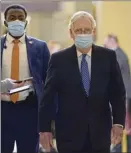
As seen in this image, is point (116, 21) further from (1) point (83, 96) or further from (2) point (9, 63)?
(1) point (83, 96)

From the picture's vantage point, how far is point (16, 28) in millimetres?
4129

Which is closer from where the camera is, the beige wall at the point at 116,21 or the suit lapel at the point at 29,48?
the suit lapel at the point at 29,48

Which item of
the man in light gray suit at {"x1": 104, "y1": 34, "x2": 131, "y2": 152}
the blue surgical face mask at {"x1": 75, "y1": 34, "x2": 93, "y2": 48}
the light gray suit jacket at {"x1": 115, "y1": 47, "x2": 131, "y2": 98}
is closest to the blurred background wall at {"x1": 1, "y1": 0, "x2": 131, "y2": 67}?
the man in light gray suit at {"x1": 104, "y1": 34, "x2": 131, "y2": 152}

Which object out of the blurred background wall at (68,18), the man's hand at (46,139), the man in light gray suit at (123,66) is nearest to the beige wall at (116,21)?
the blurred background wall at (68,18)

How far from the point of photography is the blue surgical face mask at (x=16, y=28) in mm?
4117

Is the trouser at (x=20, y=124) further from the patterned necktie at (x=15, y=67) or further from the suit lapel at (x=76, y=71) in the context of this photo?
the suit lapel at (x=76, y=71)

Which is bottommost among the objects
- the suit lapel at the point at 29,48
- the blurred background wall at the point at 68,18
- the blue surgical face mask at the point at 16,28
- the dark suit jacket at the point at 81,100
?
the dark suit jacket at the point at 81,100

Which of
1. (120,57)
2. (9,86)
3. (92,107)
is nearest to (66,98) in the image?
(92,107)

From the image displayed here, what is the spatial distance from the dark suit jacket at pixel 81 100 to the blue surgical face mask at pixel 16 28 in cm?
50

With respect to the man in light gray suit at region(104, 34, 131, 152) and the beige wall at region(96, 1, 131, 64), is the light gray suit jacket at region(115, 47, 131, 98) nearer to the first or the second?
the man in light gray suit at region(104, 34, 131, 152)

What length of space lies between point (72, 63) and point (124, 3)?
3.92 metres

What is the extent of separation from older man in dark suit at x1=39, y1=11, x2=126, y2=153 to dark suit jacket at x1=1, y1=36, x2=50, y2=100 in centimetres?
40

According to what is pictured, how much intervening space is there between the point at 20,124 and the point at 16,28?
0.75 meters

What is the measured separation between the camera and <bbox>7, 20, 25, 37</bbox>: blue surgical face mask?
4.12 metres
